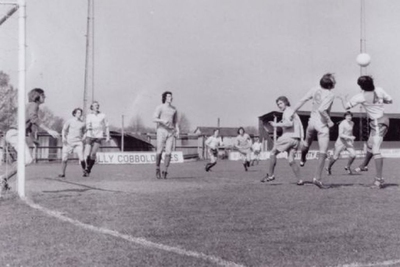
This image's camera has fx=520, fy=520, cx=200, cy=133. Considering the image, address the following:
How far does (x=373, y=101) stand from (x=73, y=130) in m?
9.06

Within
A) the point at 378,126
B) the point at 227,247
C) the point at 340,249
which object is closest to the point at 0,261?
the point at 227,247

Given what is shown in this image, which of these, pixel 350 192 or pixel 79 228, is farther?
pixel 350 192

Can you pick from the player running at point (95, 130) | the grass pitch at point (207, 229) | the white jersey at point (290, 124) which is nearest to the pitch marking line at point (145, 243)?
the grass pitch at point (207, 229)

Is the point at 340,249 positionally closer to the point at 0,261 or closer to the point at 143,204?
the point at 0,261

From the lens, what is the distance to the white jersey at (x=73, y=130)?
607 inches

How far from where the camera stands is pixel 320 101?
A: 9.73 metres

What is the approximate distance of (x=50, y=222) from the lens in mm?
5371

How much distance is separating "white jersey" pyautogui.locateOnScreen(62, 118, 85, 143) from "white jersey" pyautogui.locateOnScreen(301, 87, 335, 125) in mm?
7990

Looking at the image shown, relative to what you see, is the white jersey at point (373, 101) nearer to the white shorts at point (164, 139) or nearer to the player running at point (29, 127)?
the white shorts at point (164, 139)

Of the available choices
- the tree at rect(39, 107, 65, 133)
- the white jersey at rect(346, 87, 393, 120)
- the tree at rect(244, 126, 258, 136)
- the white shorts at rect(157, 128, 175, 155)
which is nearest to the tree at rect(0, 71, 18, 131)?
the white shorts at rect(157, 128, 175, 155)

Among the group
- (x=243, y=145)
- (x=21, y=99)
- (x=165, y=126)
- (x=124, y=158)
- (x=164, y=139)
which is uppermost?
(x=21, y=99)

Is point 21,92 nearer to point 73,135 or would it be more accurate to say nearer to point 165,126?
point 165,126

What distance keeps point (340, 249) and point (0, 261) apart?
8.73 feet

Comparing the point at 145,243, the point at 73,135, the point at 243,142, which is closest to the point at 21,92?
the point at 145,243
